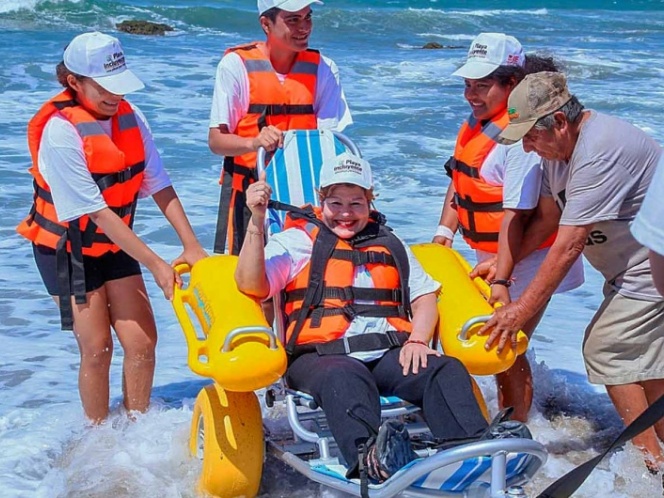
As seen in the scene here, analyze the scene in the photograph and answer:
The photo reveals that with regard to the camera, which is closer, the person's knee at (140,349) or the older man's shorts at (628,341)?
the older man's shorts at (628,341)

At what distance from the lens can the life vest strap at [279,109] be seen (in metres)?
4.67

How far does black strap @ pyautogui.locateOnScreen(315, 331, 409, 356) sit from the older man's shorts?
77cm

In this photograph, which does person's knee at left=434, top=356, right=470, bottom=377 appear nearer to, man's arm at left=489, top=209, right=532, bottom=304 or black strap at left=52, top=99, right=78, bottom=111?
man's arm at left=489, top=209, right=532, bottom=304

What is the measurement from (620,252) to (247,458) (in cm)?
154

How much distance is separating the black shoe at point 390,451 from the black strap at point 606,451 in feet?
2.10

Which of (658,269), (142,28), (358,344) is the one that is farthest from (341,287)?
(142,28)

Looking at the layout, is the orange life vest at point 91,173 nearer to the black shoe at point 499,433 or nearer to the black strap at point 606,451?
the black shoe at point 499,433

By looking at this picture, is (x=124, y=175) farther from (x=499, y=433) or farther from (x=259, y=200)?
(x=499, y=433)

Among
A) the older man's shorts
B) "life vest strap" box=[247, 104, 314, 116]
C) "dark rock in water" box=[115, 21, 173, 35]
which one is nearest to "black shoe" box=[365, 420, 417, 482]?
the older man's shorts

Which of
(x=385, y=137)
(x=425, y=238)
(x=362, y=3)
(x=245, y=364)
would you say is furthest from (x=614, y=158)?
(x=362, y=3)

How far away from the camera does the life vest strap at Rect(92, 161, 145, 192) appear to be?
415 centimetres

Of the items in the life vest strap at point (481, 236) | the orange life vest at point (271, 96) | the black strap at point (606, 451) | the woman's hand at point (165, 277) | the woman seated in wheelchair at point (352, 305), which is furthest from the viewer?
the orange life vest at point (271, 96)

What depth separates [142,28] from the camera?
20.1 metres

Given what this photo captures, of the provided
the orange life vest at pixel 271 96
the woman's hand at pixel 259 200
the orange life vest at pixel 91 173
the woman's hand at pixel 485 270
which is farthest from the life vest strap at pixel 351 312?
the orange life vest at pixel 271 96
